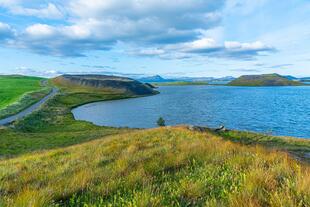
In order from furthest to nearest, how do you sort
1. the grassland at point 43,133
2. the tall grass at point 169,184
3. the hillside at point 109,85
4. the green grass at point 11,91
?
the hillside at point 109,85, the green grass at point 11,91, the grassland at point 43,133, the tall grass at point 169,184

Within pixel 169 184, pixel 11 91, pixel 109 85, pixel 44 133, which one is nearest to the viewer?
pixel 169 184

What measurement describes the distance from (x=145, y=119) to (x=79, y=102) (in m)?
48.2

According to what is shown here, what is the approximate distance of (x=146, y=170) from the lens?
24.6 ft

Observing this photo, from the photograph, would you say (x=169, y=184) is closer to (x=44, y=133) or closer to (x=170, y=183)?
(x=170, y=183)

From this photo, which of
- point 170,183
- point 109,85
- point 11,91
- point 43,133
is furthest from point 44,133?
point 109,85

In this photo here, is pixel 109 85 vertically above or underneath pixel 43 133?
above

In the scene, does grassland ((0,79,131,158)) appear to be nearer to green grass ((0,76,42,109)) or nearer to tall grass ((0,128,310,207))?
green grass ((0,76,42,109))

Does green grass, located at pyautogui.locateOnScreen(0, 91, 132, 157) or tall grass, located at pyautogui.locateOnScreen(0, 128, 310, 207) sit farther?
green grass, located at pyautogui.locateOnScreen(0, 91, 132, 157)

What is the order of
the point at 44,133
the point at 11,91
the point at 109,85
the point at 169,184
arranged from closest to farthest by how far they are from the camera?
the point at 169,184, the point at 44,133, the point at 11,91, the point at 109,85

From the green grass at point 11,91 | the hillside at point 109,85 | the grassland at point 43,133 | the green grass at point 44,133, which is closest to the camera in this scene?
the grassland at point 43,133

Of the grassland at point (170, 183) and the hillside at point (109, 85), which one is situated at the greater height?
the grassland at point (170, 183)

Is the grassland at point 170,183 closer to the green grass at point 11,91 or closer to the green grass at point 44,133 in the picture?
the green grass at point 44,133

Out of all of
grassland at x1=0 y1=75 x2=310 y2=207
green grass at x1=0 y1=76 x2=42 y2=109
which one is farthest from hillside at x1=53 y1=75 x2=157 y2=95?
grassland at x1=0 y1=75 x2=310 y2=207

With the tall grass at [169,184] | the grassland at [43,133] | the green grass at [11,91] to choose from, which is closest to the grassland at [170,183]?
the tall grass at [169,184]
